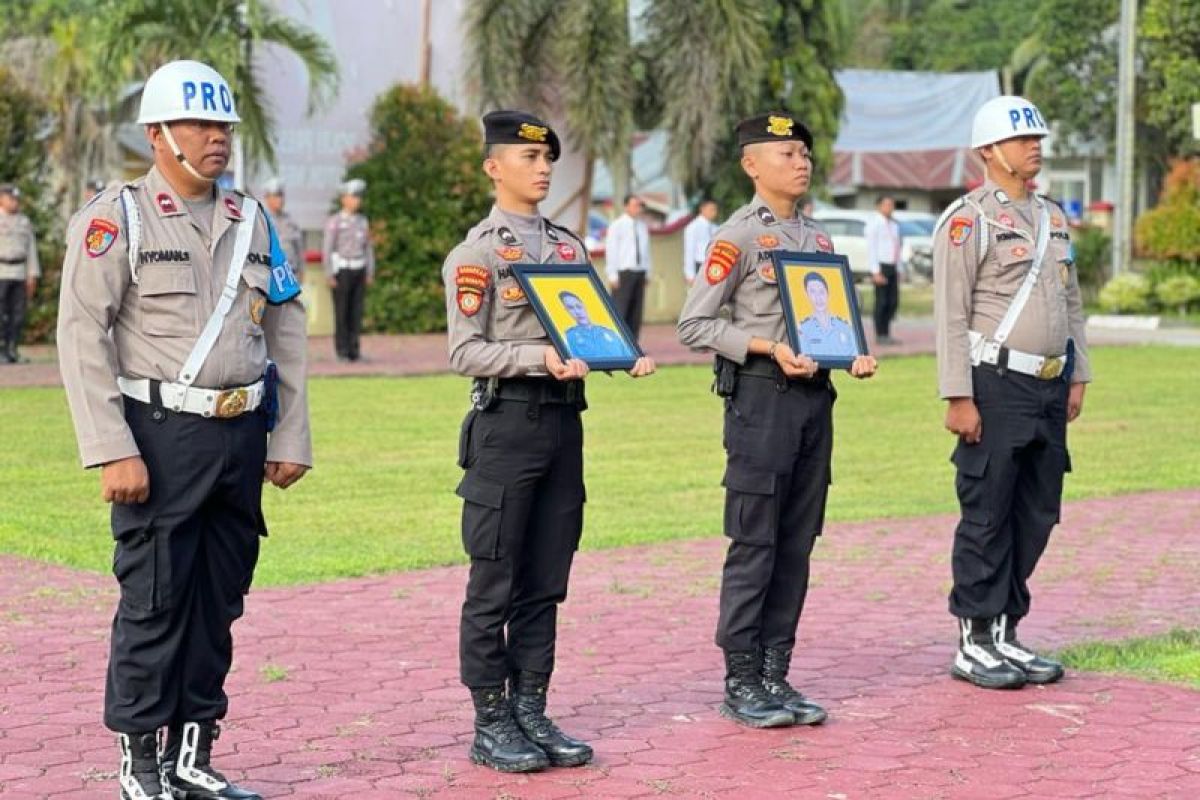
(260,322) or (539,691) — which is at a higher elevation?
(260,322)

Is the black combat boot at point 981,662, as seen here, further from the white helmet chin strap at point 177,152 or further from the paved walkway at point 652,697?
the white helmet chin strap at point 177,152

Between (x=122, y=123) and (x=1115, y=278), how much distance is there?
16526 millimetres

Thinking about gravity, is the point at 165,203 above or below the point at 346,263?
above

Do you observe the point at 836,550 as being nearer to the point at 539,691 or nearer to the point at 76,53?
the point at 539,691

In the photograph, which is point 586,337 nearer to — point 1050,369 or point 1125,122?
point 1050,369

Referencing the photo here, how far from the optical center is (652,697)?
7762 millimetres

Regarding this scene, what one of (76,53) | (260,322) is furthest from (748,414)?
(76,53)

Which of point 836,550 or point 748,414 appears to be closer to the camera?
point 748,414

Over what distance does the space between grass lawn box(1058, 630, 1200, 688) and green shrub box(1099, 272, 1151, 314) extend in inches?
1023

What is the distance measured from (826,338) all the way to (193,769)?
2655mm

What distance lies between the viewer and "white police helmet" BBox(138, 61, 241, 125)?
19.5 ft

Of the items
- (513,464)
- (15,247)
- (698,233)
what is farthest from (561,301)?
(698,233)

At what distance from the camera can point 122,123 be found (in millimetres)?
34344

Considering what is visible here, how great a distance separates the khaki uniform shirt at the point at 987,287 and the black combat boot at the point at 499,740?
225 centimetres
